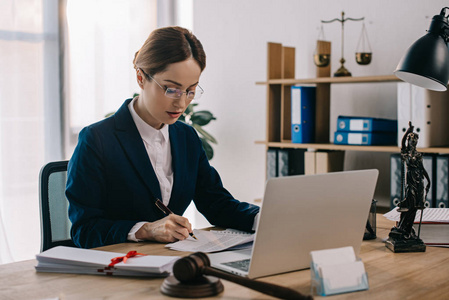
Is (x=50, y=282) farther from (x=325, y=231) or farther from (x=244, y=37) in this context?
(x=244, y=37)

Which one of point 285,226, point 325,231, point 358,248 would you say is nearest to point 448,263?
point 358,248

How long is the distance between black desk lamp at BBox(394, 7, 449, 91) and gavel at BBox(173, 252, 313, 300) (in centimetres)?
80

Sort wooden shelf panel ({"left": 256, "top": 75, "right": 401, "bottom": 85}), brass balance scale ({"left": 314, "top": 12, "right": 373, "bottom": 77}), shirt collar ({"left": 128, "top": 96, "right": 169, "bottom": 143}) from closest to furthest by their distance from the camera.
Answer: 1. shirt collar ({"left": 128, "top": 96, "right": 169, "bottom": 143})
2. wooden shelf panel ({"left": 256, "top": 75, "right": 401, "bottom": 85})
3. brass balance scale ({"left": 314, "top": 12, "right": 373, "bottom": 77})

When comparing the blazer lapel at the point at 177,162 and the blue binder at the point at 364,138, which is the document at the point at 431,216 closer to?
the blazer lapel at the point at 177,162

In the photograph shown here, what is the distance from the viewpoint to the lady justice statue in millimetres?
1430

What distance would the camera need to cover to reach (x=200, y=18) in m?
4.29

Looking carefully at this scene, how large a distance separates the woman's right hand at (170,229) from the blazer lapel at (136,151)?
0.28 meters

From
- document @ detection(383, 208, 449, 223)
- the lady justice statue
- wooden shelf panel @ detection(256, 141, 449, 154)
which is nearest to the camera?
the lady justice statue

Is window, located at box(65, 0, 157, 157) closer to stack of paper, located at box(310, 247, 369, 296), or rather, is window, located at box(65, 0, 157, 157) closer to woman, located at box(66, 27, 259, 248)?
woman, located at box(66, 27, 259, 248)

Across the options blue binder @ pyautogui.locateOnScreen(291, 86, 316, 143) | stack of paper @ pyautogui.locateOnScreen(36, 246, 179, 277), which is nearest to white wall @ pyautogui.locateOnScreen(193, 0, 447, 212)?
blue binder @ pyautogui.locateOnScreen(291, 86, 316, 143)

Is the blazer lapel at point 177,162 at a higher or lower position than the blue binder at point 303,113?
→ lower

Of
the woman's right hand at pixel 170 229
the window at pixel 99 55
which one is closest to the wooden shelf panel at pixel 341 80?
the window at pixel 99 55

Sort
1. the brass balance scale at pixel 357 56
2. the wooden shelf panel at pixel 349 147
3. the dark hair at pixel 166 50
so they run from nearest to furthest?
the dark hair at pixel 166 50 → the wooden shelf panel at pixel 349 147 → the brass balance scale at pixel 357 56

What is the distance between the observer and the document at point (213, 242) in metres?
1.44
